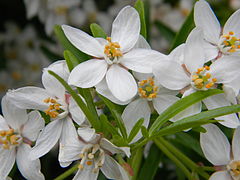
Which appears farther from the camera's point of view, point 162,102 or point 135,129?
point 162,102

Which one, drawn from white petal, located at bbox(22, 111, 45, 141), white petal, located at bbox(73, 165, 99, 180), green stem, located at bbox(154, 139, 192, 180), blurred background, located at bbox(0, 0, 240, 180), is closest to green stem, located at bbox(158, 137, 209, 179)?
green stem, located at bbox(154, 139, 192, 180)

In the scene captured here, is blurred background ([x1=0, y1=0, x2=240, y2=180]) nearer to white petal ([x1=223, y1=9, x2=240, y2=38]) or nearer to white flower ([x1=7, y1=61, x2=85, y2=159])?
white petal ([x1=223, y1=9, x2=240, y2=38])

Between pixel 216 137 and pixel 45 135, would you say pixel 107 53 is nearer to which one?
pixel 45 135

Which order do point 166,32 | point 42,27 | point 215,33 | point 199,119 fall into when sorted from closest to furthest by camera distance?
point 199,119
point 215,33
point 166,32
point 42,27

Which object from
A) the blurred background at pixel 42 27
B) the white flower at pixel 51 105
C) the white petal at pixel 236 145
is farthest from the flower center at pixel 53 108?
the blurred background at pixel 42 27

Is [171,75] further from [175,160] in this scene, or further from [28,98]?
[28,98]

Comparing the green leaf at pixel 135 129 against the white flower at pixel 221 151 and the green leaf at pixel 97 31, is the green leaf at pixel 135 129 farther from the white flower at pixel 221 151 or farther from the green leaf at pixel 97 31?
the green leaf at pixel 97 31

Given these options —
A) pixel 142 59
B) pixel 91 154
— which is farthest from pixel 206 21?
pixel 91 154
